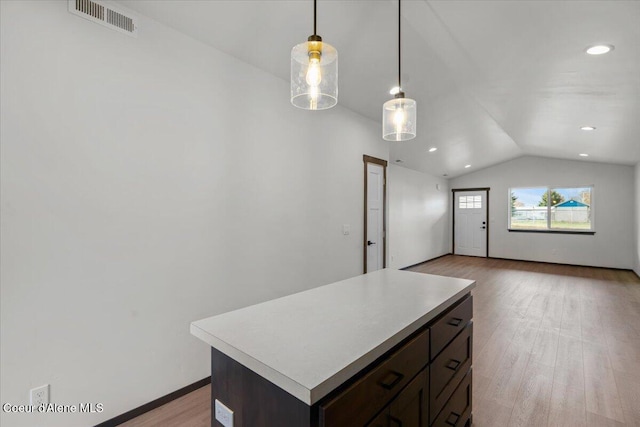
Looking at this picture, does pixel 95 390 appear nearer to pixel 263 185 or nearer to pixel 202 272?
pixel 202 272

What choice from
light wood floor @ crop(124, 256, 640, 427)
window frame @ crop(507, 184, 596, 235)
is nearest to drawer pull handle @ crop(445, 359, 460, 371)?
light wood floor @ crop(124, 256, 640, 427)

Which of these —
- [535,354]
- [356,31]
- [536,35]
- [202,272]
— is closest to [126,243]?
[202,272]

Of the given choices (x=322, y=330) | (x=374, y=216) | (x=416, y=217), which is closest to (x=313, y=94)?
(x=322, y=330)

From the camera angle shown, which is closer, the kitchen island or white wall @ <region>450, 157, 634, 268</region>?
the kitchen island

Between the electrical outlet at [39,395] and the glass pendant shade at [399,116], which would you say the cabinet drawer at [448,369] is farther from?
the electrical outlet at [39,395]

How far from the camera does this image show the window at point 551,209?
24.5 ft

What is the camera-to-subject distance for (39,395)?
163 cm

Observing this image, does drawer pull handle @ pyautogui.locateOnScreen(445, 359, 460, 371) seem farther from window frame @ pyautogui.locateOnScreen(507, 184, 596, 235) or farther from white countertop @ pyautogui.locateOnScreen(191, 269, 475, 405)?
window frame @ pyautogui.locateOnScreen(507, 184, 596, 235)

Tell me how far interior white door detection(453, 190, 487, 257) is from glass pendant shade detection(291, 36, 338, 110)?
353 inches

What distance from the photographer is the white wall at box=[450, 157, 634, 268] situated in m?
6.91

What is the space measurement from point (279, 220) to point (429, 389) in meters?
1.92

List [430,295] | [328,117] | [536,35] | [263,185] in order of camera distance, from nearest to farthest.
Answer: [430,295] < [536,35] < [263,185] < [328,117]

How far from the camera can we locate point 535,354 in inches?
115

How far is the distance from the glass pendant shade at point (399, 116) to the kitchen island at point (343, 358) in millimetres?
948
